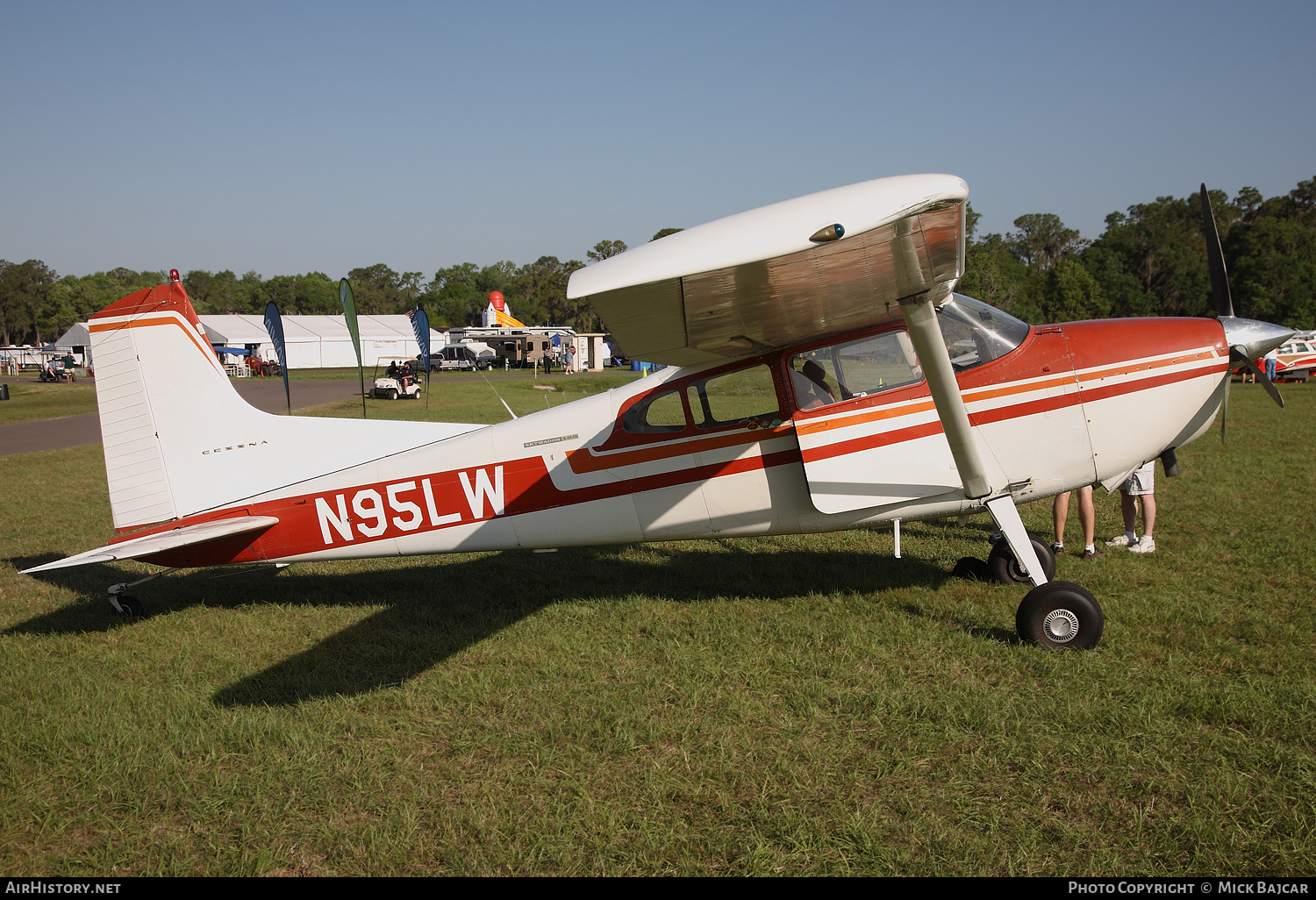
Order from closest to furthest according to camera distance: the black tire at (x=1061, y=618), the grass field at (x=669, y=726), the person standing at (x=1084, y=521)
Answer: the grass field at (x=669, y=726)
the black tire at (x=1061, y=618)
the person standing at (x=1084, y=521)

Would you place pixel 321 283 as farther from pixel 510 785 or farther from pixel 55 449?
pixel 510 785

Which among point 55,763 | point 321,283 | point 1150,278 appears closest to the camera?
point 55,763

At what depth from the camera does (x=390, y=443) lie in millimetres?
6180

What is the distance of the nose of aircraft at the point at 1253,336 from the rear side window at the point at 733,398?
11.0 feet

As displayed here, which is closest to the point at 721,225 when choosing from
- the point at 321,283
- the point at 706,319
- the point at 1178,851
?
the point at 706,319

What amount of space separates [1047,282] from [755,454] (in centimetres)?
7536

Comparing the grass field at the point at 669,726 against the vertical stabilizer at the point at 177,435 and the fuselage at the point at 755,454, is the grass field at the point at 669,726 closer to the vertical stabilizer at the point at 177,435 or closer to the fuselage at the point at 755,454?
the fuselage at the point at 755,454

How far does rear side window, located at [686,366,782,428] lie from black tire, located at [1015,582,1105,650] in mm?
2163

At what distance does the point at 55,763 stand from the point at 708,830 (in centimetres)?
351

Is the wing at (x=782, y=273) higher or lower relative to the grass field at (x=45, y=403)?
lower

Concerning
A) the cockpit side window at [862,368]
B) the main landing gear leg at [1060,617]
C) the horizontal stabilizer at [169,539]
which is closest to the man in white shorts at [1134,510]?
the main landing gear leg at [1060,617]

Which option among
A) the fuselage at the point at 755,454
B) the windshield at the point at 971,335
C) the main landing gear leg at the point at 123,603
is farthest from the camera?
the main landing gear leg at the point at 123,603

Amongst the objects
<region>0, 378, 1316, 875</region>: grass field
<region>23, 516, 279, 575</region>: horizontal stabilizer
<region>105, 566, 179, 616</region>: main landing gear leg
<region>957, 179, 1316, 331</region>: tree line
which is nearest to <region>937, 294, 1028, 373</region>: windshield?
<region>0, 378, 1316, 875</region>: grass field

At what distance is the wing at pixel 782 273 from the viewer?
9.51ft
